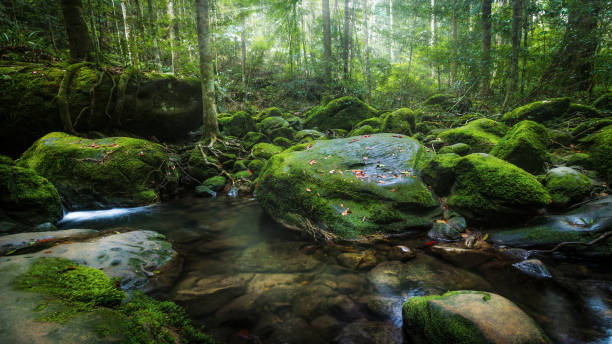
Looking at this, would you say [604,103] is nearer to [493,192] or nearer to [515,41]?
[515,41]

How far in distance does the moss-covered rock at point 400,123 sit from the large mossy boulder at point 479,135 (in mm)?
1247

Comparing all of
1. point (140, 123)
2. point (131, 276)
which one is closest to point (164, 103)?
point (140, 123)

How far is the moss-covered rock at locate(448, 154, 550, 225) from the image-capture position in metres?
3.63

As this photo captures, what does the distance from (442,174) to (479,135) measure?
246cm

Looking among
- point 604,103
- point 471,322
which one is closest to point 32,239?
point 471,322

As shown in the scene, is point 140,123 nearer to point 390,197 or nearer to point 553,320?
point 390,197

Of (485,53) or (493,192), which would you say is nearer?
(493,192)

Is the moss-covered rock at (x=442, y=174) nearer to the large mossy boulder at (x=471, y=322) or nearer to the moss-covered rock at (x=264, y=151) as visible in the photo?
the large mossy boulder at (x=471, y=322)

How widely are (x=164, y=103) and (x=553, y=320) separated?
1039cm

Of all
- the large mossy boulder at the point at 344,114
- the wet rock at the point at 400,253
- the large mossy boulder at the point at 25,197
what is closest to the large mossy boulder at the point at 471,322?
the wet rock at the point at 400,253

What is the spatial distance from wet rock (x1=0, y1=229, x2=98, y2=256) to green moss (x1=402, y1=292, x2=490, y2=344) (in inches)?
165

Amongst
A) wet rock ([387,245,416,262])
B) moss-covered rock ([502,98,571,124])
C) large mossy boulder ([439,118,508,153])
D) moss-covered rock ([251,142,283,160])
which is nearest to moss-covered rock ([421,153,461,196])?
wet rock ([387,245,416,262])

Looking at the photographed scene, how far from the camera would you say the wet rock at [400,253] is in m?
3.64

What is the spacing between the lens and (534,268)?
10.3 feet
